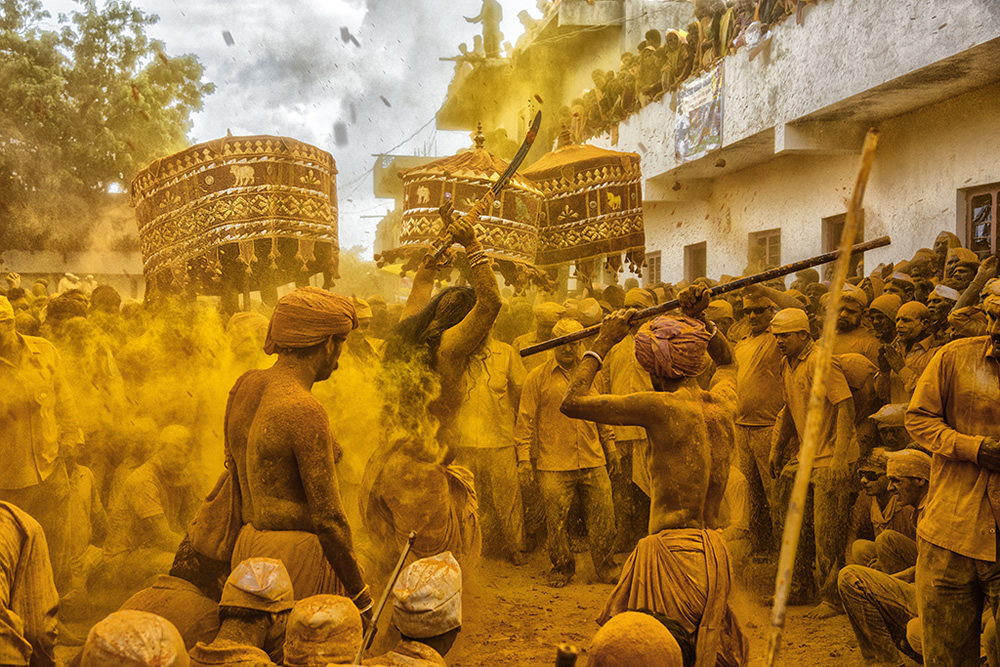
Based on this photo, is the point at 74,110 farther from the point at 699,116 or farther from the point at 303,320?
the point at 303,320

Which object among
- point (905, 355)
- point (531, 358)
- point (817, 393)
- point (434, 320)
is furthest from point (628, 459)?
point (817, 393)

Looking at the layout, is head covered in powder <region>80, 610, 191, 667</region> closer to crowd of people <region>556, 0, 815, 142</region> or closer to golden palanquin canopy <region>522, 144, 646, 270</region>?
golden palanquin canopy <region>522, 144, 646, 270</region>

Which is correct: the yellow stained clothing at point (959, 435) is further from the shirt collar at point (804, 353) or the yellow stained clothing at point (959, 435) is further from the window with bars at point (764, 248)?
the window with bars at point (764, 248)

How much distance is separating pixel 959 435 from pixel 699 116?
10.8m

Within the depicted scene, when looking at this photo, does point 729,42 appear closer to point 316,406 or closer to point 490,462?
point 490,462

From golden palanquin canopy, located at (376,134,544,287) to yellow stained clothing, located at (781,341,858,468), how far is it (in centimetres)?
263

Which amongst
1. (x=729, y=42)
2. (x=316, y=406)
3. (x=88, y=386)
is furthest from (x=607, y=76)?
(x=316, y=406)

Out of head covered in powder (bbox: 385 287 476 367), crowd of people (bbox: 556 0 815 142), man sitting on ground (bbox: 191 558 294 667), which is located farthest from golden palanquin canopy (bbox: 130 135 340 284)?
crowd of people (bbox: 556 0 815 142)

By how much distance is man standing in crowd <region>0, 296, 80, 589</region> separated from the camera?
216 inches

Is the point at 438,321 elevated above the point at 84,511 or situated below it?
above

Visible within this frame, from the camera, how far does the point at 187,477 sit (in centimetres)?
594

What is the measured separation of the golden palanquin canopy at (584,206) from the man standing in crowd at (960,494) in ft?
16.6

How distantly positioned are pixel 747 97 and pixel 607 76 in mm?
4544

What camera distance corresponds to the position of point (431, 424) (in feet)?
15.4
